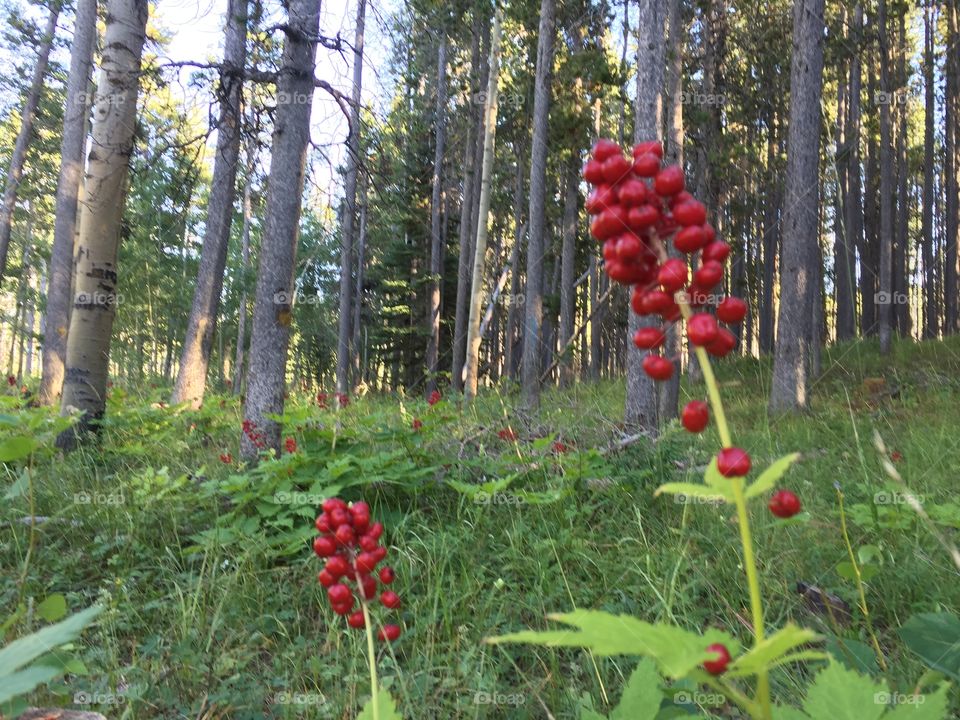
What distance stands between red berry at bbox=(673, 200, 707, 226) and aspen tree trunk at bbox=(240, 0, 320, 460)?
180 inches

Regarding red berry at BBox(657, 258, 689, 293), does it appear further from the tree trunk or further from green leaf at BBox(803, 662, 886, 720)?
A: the tree trunk

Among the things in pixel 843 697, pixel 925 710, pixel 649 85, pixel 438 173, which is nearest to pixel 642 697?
pixel 843 697

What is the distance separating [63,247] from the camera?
1195 centimetres

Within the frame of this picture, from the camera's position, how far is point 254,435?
190 inches

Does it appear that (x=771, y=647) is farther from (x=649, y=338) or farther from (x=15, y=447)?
(x=15, y=447)

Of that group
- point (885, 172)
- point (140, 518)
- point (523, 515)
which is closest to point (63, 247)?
point (140, 518)

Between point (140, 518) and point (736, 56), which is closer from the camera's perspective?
point (140, 518)

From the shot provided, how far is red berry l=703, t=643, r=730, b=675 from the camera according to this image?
0.74m

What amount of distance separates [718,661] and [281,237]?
16.1 ft

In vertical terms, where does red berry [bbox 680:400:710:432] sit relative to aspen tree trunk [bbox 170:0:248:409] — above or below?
below

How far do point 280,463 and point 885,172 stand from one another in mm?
15944

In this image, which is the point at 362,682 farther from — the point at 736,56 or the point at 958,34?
the point at 958,34
